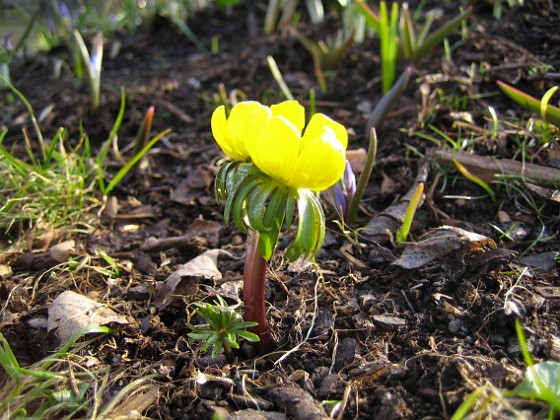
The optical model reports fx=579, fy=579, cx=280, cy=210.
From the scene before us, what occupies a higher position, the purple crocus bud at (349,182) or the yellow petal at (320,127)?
the yellow petal at (320,127)

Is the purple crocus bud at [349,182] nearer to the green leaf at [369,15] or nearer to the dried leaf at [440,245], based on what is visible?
the dried leaf at [440,245]

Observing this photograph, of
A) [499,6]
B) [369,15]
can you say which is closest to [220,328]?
[369,15]

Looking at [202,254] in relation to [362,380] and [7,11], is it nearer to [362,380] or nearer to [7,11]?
[362,380]

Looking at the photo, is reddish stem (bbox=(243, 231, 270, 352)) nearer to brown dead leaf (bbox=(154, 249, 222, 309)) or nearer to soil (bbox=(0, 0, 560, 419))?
soil (bbox=(0, 0, 560, 419))

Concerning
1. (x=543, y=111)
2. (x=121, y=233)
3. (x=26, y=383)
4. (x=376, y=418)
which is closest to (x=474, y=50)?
(x=543, y=111)

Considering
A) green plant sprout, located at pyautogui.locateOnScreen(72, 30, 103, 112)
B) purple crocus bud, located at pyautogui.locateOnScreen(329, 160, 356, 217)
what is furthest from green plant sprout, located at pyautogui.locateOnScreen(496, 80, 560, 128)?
green plant sprout, located at pyautogui.locateOnScreen(72, 30, 103, 112)

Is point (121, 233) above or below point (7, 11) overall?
below

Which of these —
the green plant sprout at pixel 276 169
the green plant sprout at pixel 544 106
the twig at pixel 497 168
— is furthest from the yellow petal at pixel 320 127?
the green plant sprout at pixel 544 106

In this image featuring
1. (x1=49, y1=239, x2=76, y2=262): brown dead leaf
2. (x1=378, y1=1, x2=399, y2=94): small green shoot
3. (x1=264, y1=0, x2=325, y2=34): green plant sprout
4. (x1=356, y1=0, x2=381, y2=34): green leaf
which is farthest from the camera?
(x1=264, y1=0, x2=325, y2=34): green plant sprout
